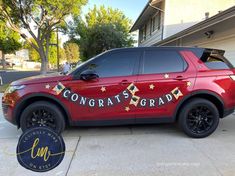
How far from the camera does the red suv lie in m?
4.87

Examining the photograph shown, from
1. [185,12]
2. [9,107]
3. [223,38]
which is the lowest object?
[9,107]

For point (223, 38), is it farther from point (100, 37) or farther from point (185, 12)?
point (100, 37)

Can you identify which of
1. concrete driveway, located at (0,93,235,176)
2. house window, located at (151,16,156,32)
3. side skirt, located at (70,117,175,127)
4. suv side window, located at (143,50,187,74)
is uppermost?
house window, located at (151,16,156,32)

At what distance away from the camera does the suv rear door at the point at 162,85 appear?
4.95m

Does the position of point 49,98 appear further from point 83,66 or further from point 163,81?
point 163,81

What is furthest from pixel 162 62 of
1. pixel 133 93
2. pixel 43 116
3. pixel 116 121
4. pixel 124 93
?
pixel 43 116

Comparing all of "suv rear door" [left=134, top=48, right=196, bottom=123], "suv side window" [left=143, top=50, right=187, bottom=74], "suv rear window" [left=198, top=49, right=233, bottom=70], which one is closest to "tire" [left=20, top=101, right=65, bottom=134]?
"suv rear door" [left=134, top=48, right=196, bottom=123]

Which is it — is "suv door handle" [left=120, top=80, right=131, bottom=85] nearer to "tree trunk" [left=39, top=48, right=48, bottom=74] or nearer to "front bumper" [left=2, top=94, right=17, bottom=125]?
"front bumper" [left=2, top=94, right=17, bottom=125]

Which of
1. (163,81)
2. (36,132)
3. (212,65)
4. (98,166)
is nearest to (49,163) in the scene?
(36,132)

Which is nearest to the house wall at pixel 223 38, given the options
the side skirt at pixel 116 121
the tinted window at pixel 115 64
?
the tinted window at pixel 115 64

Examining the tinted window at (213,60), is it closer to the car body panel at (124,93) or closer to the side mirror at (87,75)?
the car body panel at (124,93)

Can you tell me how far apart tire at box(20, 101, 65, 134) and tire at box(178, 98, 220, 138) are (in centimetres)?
237

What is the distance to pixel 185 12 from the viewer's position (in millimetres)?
15977

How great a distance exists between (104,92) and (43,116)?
127cm
